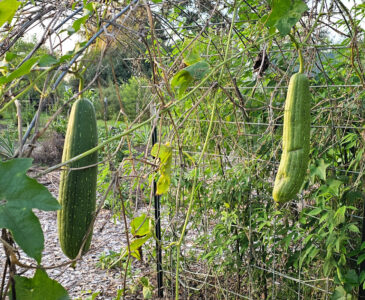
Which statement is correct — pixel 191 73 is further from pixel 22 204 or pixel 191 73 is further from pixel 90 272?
pixel 90 272

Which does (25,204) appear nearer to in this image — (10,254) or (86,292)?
(10,254)

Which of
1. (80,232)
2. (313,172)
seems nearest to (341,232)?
(313,172)

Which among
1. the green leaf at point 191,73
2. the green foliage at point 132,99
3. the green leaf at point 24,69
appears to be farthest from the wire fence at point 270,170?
the green leaf at point 24,69

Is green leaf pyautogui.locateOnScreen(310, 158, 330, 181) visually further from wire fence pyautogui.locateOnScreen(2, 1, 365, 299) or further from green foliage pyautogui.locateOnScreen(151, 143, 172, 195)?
green foliage pyautogui.locateOnScreen(151, 143, 172, 195)

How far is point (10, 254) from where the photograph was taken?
0.68 metres

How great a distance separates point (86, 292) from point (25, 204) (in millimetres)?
2470

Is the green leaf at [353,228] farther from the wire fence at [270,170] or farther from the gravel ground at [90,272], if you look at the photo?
the gravel ground at [90,272]

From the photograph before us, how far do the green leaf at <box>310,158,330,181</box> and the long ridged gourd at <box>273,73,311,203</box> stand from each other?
2.63 ft

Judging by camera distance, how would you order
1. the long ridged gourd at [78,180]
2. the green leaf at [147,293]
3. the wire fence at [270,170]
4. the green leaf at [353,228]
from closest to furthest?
the long ridged gourd at [78,180] < the green leaf at [353,228] < the wire fence at [270,170] < the green leaf at [147,293]

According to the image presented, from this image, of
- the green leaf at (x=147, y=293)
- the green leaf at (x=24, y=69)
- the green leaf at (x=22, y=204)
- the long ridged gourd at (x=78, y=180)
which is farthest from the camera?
the green leaf at (x=147, y=293)

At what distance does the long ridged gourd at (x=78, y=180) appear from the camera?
34.3 inches

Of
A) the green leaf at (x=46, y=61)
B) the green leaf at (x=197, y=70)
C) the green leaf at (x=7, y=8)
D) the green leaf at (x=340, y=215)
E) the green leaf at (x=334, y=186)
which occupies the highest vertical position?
the green leaf at (x=7, y=8)

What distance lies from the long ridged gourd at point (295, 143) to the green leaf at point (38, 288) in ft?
1.72

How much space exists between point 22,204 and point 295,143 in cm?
60
